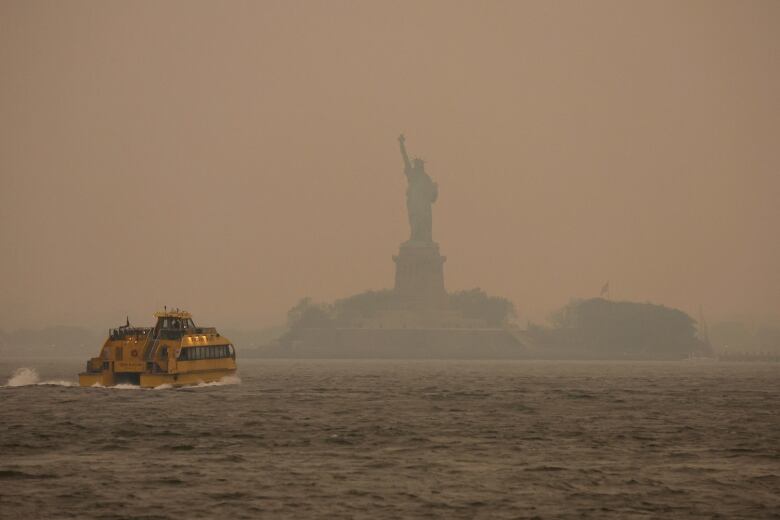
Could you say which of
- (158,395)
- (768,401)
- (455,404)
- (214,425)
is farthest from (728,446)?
(158,395)

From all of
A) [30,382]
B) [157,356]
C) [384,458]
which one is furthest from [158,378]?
[384,458]

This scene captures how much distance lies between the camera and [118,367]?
10138 centimetres

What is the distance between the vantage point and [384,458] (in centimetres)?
5444

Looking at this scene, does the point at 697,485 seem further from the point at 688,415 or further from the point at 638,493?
the point at 688,415

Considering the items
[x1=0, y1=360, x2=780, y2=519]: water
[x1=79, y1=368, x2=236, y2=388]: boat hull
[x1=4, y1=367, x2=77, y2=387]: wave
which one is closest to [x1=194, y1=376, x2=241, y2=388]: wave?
[x1=79, y1=368, x2=236, y2=388]: boat hull

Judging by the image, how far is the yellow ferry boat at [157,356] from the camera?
9956 cm

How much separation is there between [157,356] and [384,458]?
48.8 metres

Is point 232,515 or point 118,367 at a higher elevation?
point 118,367

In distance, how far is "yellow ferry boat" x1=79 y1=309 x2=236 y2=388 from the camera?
327 feet

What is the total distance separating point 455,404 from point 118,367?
87.9 feet

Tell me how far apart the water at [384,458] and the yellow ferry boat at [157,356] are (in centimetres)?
→ 654

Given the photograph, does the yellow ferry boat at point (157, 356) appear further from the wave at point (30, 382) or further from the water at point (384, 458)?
the wave at point (30, 382)

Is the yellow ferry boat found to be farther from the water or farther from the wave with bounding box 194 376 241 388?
the water

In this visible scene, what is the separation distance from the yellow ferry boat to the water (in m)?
6.54
